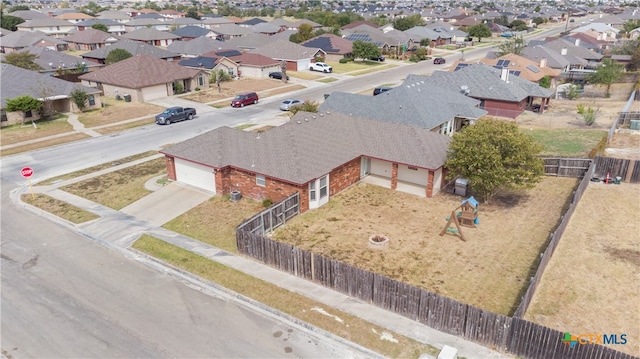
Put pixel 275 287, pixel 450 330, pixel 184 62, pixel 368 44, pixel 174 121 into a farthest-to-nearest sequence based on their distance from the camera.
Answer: pixel 368 44 < pixel 184 62 < pixel 174 121 < pixel 275 287 < pixel 450 330

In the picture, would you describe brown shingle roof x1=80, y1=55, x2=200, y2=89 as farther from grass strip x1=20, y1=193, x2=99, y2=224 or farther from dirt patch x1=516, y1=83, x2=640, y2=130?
dirt patch x1=516, y1=83, x2=640, y2=130

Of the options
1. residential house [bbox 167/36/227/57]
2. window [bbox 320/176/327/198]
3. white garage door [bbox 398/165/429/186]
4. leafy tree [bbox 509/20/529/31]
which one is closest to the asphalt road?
window [bbox 320/176/327/198]

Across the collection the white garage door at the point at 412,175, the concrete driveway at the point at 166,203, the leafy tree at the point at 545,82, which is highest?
the leafy tree at the point at 545,82

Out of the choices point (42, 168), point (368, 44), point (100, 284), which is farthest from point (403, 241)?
point (368, 44)

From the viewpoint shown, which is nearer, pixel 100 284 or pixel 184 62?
pixel 100 284

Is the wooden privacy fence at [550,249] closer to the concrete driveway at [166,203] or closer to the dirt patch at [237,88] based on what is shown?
the concrete driveway at [166,203]

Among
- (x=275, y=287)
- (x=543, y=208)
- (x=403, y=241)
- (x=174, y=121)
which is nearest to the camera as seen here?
(x=275, y=287)

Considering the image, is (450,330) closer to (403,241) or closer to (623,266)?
(403,241)


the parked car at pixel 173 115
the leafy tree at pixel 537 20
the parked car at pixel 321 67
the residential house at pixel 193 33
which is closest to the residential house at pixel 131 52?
the parked car at pixel 321 67
